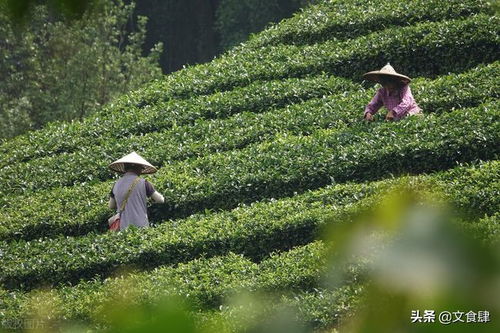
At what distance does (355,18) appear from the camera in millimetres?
13508

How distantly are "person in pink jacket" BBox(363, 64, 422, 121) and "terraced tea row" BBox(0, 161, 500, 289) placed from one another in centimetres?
168

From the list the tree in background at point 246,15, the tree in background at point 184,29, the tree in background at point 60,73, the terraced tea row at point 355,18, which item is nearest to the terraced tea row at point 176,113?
the terraced tea row at point 355,18

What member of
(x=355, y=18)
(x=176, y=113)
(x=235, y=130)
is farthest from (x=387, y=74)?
(x=355, y=18)

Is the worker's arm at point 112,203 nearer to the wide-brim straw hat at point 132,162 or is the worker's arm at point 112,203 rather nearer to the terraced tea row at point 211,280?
the wide-brim straw hat at point 132,162

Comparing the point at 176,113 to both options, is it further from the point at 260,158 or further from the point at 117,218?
the point at 117,218

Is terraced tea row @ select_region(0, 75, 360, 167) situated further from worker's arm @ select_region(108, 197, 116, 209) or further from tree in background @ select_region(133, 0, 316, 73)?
tree in background @ select_region(133, 0, 316, 73)

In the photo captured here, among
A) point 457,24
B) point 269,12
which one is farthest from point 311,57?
point 269,12

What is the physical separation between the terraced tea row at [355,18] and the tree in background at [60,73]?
623cm

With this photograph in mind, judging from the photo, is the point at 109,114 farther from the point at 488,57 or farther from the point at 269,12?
the point at 269,12

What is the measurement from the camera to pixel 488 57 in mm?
11781

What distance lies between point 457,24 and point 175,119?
3.84 m

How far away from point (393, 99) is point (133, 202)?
124 inches

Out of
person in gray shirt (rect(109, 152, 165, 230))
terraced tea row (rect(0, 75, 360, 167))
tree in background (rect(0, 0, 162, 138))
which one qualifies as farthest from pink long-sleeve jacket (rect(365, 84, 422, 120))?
tree in background (rect(0, 0, 162, 138))

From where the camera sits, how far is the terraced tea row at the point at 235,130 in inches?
419
